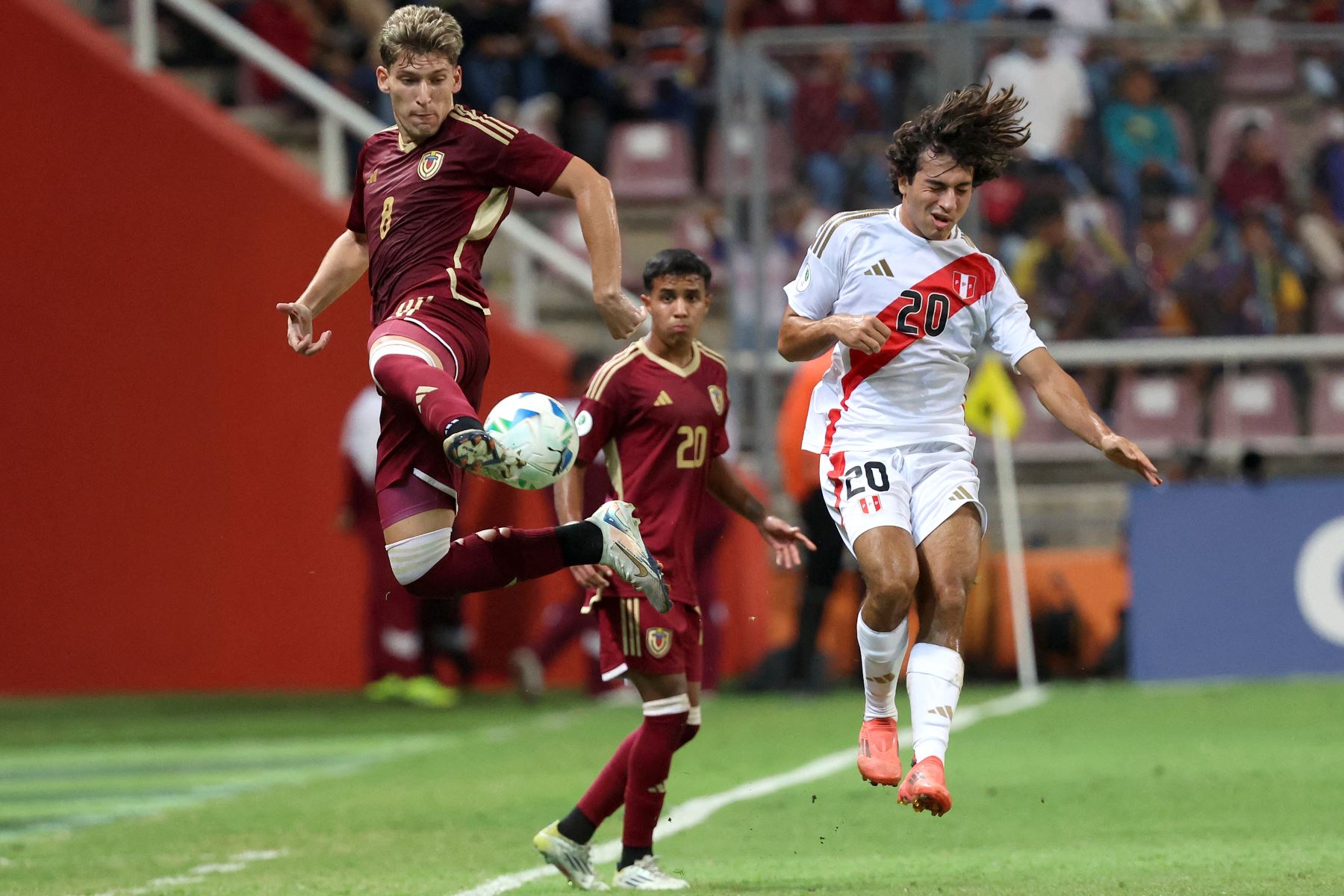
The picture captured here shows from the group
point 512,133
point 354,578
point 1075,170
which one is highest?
point 1075,170

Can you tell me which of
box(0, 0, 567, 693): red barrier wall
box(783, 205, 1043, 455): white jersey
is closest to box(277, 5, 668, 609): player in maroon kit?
box(783, 205, 1043, 455): white jersey

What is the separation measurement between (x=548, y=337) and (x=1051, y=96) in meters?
4.63

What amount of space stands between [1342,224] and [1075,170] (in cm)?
225

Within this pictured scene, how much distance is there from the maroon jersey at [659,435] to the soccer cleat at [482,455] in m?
1.41

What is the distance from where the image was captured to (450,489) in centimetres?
632

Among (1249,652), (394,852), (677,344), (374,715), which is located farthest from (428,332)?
(1249,652)

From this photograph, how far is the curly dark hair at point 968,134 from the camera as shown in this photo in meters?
6.41

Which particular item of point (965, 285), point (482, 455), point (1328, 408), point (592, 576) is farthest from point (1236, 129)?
point (482, 455)

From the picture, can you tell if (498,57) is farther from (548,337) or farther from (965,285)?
(965,285)

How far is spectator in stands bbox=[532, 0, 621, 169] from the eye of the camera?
17797mm

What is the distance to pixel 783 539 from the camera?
7.17 meters

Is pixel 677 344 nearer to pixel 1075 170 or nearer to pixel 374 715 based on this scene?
pixel 374 715

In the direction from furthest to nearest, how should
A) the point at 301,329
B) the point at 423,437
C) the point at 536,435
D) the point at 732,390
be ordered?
the point at 732,390 → the point at 301,329 → the point at 423,437 → the point at 536,435

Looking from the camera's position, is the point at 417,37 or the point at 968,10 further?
the point at 968,10
